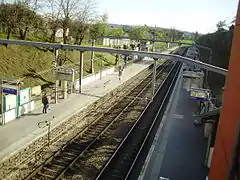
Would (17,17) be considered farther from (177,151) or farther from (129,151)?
(177,151)

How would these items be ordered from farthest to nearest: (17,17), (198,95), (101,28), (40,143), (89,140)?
(101,28), (17,17), (198,95), (89,140), (40,143)

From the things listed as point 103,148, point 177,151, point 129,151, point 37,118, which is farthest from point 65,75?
point 177,151

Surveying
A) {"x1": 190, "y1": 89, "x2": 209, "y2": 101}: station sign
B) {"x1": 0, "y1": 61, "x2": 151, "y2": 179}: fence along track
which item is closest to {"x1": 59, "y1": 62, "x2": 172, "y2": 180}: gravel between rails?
{"x1": 0, "y1": 61, "x2": 151, "y2": 179}: fence along track

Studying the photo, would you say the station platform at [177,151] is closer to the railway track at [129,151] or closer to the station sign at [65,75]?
the railway track at [129,151]

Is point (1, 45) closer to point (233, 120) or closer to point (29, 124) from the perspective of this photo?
point (29, 124)

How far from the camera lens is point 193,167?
11.0 meters

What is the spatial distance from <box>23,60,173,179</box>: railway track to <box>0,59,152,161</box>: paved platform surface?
1.54 metres

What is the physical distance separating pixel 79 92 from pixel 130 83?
24.2ft

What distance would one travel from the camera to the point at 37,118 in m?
14.8

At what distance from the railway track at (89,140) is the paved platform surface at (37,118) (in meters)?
1.54

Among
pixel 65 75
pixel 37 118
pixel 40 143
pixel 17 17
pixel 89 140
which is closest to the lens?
pixel 40 143

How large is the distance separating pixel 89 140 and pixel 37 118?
3.47 metres

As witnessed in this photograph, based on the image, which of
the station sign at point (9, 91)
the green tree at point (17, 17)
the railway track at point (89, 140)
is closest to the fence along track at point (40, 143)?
the railway track at point (89, 140)

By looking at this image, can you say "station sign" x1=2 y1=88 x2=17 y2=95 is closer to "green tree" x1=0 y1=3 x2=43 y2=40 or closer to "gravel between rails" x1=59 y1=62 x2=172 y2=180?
"gravel between rails" x1=59 y1=62 x2=172 y2=180
